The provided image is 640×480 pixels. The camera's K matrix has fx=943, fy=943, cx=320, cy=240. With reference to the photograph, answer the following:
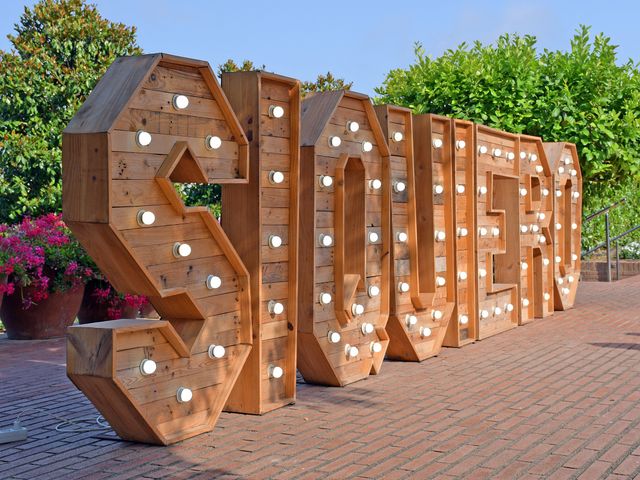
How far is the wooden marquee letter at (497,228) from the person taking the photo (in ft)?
34.8

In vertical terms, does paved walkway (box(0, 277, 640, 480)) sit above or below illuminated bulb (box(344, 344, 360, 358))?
below

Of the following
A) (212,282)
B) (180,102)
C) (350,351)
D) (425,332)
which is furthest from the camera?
(425,332)

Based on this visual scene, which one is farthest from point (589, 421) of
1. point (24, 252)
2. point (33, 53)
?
point (33, 53)

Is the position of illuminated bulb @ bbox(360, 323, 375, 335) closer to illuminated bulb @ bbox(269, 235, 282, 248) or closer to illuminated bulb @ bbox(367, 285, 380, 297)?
illuminated bulb @ bbox(367, 285, 380, 297)

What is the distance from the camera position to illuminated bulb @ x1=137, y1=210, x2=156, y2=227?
5434 millimetres

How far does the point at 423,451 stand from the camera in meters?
5.61

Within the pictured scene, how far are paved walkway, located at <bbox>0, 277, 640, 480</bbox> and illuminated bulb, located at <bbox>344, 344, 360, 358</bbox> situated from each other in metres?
0.28

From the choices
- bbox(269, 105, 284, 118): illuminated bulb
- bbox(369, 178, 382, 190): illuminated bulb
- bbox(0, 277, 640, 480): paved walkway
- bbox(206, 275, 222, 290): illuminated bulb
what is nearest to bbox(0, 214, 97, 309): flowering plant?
bbox(0, 277, 640, 480): paved walkway

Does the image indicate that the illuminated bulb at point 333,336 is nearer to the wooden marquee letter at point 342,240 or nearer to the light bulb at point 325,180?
the wooden marquee letter at point 342,240

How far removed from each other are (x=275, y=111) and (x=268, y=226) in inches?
32.6

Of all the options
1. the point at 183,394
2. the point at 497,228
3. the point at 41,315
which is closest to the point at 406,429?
the point at 183,394

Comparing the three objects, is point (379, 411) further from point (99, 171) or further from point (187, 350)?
point (99, 171)

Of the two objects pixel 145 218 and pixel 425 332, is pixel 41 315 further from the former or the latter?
pixel 145 218

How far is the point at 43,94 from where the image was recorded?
1777 centimetres
